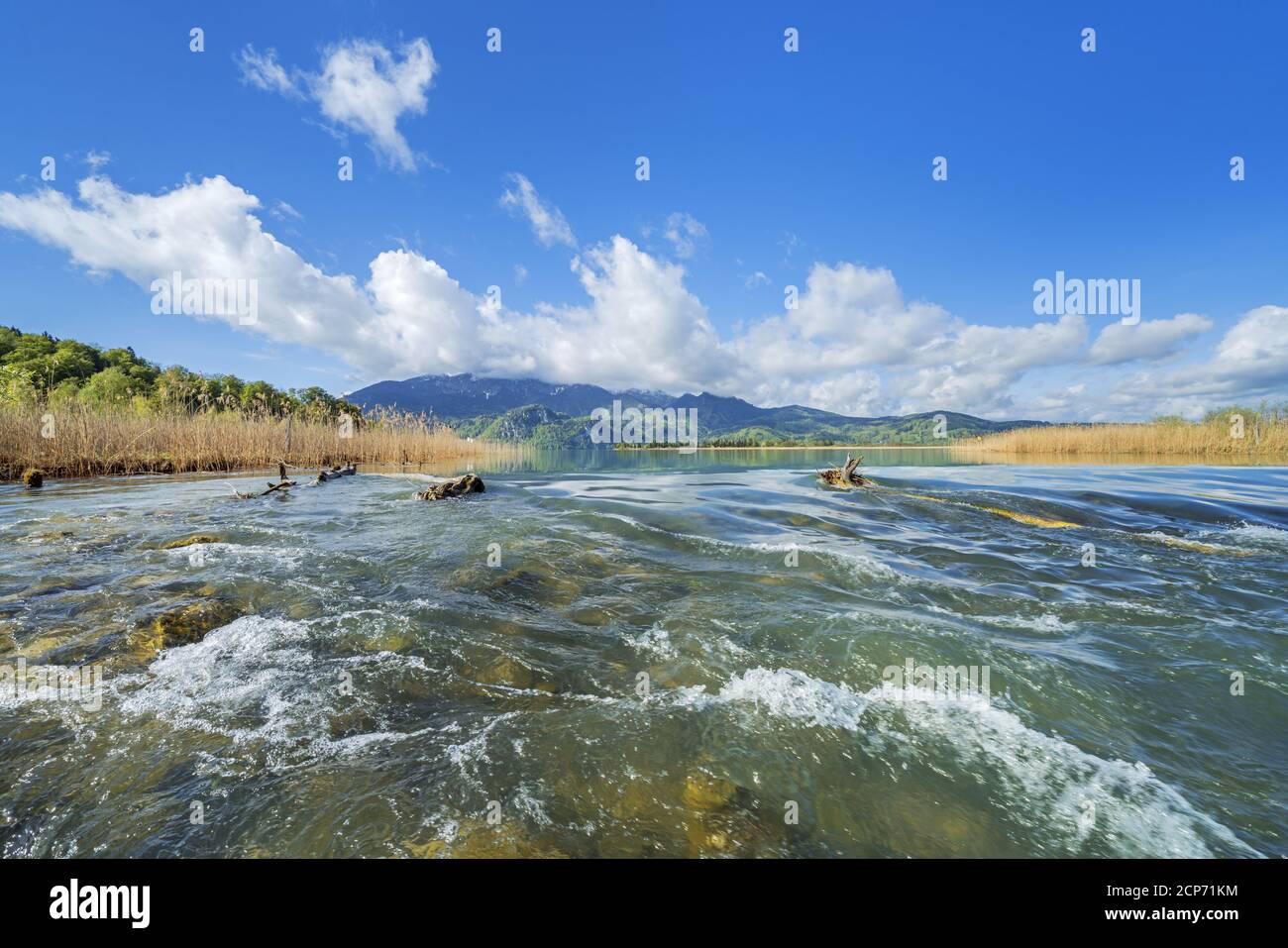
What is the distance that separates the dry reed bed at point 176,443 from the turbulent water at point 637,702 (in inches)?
832

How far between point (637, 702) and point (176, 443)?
37.1 metres

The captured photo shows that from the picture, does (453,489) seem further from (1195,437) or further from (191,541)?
(1195,437)

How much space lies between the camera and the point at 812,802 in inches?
130

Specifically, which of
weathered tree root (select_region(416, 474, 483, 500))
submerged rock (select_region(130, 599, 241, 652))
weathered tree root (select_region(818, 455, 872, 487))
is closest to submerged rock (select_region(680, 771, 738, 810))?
submerged rock (select_region(130, 599, 241, 652))

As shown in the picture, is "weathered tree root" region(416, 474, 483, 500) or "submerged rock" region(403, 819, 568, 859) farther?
"weathered tree root" region(416, 474, 483, 500)

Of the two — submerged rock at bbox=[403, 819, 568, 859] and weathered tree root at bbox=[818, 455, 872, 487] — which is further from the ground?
weathered tree root at bbox=[818, 455, 872, 487]

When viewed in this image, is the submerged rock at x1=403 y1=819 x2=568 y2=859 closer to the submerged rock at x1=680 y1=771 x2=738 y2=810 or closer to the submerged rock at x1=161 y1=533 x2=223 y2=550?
the submerged rock at x1=680 y1=771 x2=738 y2=810

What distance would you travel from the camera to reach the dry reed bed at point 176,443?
23141 millimetres

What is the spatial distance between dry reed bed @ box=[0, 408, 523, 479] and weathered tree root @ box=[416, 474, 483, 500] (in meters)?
21.0

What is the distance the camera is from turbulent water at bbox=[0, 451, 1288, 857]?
3.06 m

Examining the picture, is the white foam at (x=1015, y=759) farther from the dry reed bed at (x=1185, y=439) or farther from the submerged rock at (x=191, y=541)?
the dry reed bed at (x=1185, y=439)

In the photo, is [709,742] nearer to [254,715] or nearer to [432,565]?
[254,715]

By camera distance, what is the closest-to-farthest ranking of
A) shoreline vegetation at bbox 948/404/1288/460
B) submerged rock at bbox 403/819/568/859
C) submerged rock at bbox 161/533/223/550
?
submerged rock at bbox 403/819/568/859
submerged rock at bbox 161/533/223/550
shoreline vegetation at bbox 948/404/1288/460
